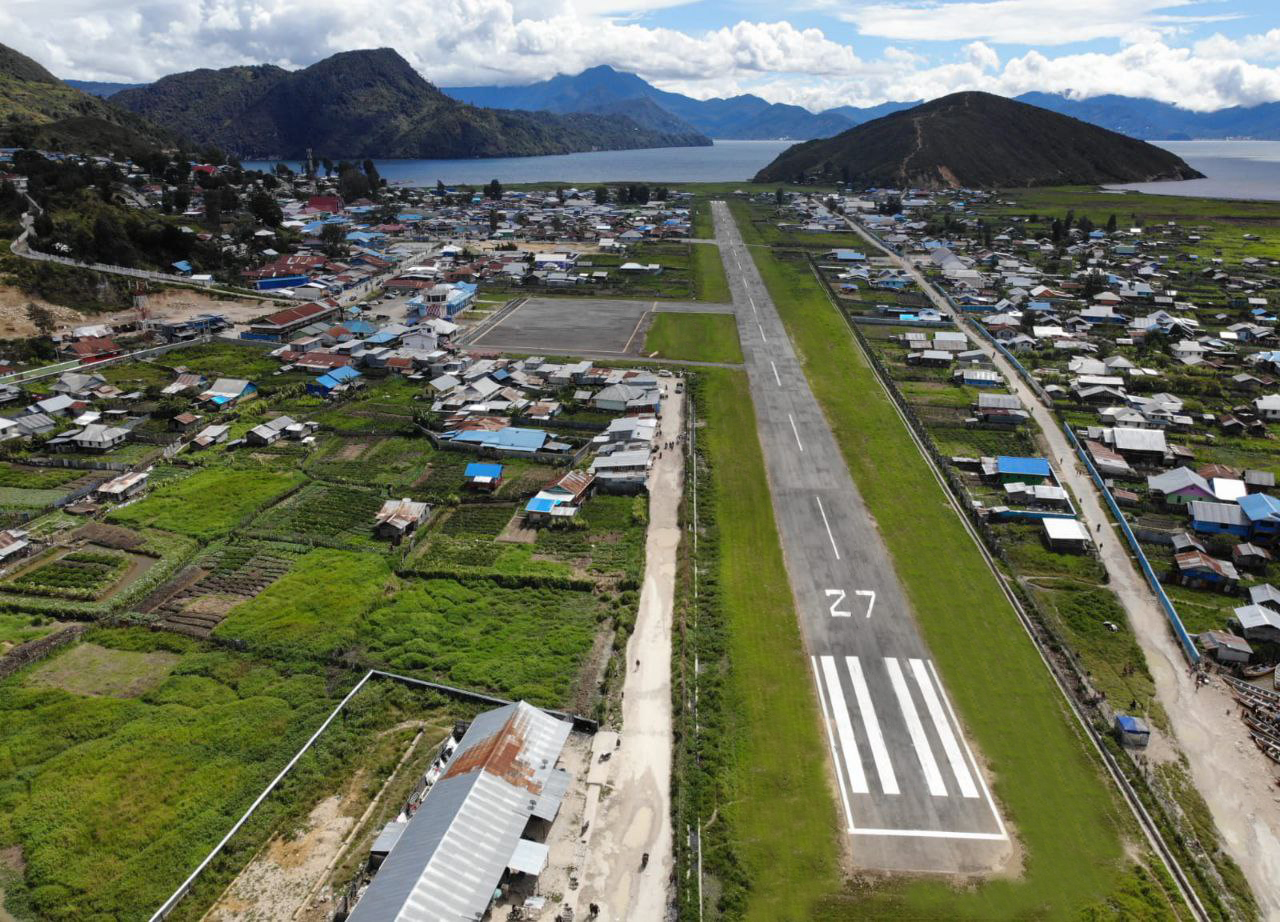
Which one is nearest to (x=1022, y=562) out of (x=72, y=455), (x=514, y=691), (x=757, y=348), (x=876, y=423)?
(x=876, y=423)

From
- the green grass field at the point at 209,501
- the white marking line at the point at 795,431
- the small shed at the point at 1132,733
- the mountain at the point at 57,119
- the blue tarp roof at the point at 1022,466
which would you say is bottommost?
the small shed at the point at 1132,733

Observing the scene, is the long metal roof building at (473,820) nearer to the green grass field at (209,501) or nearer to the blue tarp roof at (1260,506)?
the green grass field at (209,501)

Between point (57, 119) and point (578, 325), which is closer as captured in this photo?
point (578, 325)

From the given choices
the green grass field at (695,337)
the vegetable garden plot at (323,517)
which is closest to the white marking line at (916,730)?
the vegetable garden plot at (323,517)

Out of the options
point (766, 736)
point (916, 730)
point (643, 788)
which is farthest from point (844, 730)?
point (643, 788)

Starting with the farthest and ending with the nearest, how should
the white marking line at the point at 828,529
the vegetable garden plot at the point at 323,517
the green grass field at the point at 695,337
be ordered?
the green grass field at the point at 695,337 < the vegetable garden plot at the point at 323,517 < the white marking line at the point at 828,529

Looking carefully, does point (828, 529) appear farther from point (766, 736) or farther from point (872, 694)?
point (766, 736)

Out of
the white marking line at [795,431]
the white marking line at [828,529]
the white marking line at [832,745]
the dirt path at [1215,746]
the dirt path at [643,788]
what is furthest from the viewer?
the white marking line at [795,431]
